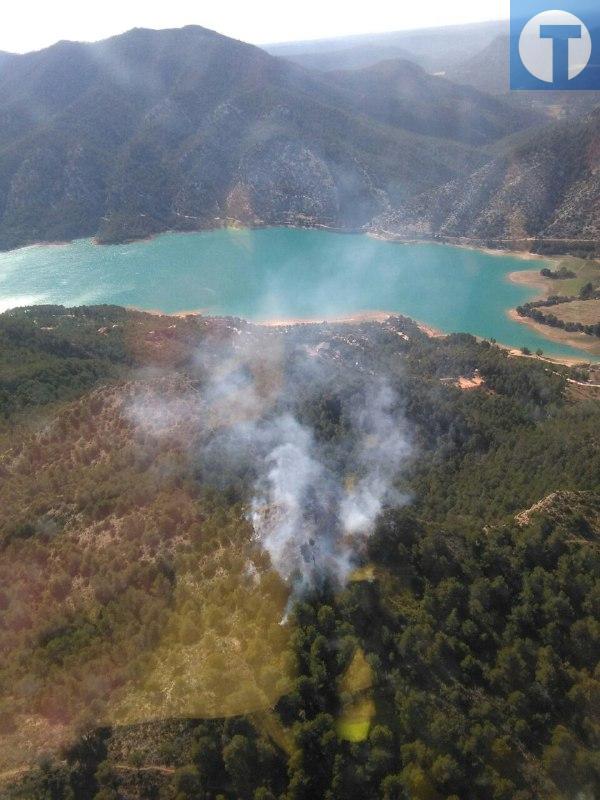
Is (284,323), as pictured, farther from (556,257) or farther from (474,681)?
(474,681)

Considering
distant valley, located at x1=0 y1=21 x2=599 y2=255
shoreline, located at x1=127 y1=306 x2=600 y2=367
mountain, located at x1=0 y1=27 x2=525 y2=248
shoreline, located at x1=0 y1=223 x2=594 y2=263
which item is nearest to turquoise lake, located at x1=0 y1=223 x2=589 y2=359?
shoreline, located at x1=127 y1=306 x2=600 y2=367

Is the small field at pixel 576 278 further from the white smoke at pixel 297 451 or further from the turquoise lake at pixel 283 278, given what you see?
the white smoke at pixel 297 451

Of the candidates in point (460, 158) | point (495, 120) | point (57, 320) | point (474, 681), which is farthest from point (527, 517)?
point (495, 120)

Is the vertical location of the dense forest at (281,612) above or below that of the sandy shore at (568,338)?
above

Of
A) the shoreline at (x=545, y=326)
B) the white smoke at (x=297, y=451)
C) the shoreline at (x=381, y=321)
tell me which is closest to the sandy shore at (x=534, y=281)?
the shoreline at (x=545, y=326)

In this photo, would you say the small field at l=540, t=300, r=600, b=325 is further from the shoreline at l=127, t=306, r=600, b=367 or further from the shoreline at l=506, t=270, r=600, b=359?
the shoreline at l=127, t=306, r=600, b=367

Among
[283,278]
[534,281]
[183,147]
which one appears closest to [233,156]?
[183,147]
